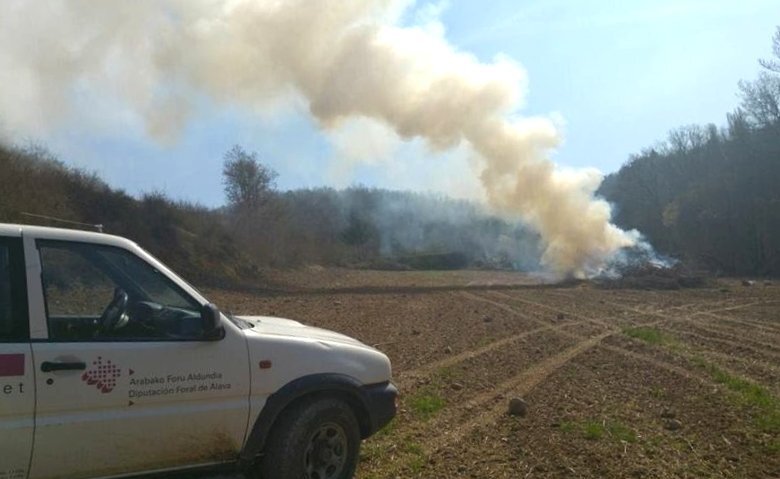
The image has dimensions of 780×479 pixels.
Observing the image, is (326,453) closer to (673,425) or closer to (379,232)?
(673,425)

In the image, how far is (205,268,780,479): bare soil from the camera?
5.93m

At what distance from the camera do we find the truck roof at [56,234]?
3973mm

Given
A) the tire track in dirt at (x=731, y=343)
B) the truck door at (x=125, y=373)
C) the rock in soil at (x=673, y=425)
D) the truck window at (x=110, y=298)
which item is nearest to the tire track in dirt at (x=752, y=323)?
the tire track in dirt at (x=731, y=343)

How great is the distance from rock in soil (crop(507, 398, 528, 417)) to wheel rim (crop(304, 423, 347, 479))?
292 centimetres

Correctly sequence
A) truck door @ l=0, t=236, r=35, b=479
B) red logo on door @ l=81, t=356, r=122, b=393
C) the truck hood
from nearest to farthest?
1. truck door @ l=0, t=236, r=35, b=479
2. red logo on door @ l=81, t=356, r=122, b=393
3. the truck hood

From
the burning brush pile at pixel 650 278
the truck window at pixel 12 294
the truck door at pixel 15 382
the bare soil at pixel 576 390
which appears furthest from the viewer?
the burning brush pile at pixel 650 278

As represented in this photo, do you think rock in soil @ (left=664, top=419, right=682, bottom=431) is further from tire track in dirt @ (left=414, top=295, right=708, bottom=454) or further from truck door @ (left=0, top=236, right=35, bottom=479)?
truck door @ (left=0, top=236, right=35, bottom=479)

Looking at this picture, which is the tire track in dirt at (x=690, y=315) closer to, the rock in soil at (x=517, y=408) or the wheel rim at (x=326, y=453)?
the rock in soil at (x=517, y=408)

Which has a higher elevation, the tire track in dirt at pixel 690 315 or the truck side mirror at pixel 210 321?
the truck side mirror at pixel 210 321

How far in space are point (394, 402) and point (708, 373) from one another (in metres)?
5.87

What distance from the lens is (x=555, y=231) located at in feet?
119

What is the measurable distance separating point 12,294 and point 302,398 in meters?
1.91

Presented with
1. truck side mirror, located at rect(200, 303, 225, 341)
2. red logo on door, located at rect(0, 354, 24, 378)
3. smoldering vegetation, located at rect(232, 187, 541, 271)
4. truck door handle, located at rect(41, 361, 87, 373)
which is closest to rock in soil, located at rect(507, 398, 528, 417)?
truck side mirror, located at rect(200, 303, 225, 341)

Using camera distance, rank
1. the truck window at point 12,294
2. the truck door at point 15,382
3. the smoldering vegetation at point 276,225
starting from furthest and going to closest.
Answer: the smoldering vegetation at point 276,225 < the truck window at point 12,294 < the truck door at point 15,382
